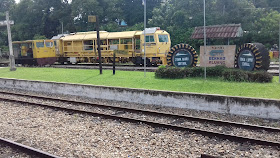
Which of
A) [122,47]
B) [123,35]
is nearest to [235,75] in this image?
[122,47]

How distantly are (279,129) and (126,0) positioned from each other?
4566cm

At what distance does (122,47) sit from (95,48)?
10.5ft

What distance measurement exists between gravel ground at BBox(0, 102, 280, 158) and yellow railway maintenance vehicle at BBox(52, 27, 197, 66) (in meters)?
8.82

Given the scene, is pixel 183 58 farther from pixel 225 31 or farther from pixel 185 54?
pixel 225 31

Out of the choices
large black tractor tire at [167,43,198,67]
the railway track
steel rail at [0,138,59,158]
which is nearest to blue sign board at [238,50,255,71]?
large black tractor tire at [167,43,198,67]

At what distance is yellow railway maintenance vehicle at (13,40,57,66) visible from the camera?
26.3 meters

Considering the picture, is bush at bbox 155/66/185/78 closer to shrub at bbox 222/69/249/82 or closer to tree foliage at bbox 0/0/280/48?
shrub at bbox 222/69/249/82

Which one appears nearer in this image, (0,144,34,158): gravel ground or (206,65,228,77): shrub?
(0,144,34,158): gravel ground

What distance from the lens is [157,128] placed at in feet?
25.8

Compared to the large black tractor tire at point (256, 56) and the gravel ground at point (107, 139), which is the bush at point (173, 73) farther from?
the gravel ground at point (107, 139)

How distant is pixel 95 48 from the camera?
25656 mm

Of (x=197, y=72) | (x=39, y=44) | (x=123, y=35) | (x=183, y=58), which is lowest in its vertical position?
(x=197, y=72)

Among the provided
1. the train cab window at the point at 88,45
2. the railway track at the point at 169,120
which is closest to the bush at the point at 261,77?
the railway track at the point at 169,120

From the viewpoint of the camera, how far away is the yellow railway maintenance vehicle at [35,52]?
2628 cm
